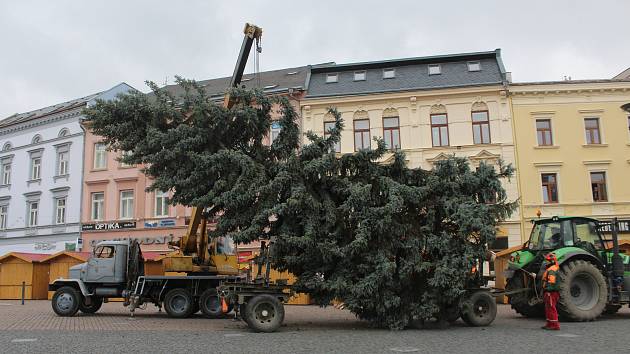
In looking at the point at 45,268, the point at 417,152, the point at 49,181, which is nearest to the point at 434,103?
the point at 417,152

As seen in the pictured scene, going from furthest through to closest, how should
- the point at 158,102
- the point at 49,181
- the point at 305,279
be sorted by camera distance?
1. the point at 49,181
2. the point at 158,102
3. the point at 305,279

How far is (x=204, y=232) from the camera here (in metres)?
17.0

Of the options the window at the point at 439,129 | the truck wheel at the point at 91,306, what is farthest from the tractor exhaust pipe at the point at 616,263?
the truck wheel at the point at 91,306

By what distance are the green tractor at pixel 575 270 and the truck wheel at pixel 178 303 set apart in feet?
30.0

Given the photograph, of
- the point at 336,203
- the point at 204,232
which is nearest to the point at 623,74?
the point at 336,203

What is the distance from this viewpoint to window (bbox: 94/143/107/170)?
1297 inches

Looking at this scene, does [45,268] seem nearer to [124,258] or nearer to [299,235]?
[124,258]

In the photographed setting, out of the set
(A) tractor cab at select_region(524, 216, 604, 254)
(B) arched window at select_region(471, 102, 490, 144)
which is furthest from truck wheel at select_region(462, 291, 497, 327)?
(B) arched window at select_region(471, 102, 490, 144)

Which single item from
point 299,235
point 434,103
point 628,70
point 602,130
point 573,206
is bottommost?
point 299,235

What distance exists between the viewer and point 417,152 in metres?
27.0

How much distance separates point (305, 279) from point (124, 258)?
732 centimetres

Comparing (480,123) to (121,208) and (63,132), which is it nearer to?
(121,208)

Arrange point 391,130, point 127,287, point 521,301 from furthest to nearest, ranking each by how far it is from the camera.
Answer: point 391,130 → point 127,287 → point 521,301

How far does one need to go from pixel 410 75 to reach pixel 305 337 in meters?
20.8
